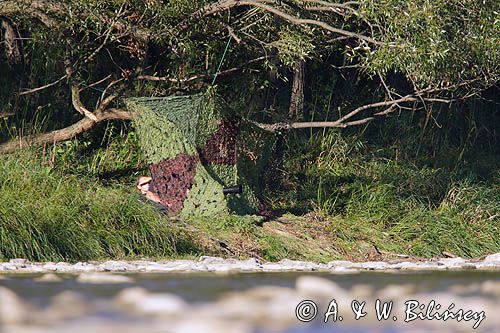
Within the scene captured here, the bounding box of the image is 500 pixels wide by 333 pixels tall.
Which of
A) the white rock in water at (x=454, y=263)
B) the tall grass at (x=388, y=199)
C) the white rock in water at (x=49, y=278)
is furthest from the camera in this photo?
the tall grass at (x=388, y=199)

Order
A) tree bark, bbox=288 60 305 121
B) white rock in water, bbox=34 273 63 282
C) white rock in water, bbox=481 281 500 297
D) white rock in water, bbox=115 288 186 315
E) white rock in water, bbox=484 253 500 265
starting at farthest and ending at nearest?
1. tree bark, bbox=288 60 305 121
2. white rock in water, bbox=484 253 500 265
3. white rock in water, bbox=34 273 63 282
4. white rock in water, bbox=481 281 500 297
5. white rock in water, bbox=115 288 186 315

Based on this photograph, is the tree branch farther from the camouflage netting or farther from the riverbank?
the riverbank

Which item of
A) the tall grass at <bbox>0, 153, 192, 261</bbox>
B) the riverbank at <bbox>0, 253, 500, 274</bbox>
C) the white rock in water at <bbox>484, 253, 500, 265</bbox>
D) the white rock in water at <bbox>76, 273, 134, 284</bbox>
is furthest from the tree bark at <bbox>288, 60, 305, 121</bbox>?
the white rock in water at <bbox>76, 273, 134, 284</bbox>

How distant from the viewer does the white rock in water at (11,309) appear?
5801mm

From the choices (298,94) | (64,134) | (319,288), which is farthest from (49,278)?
(298,94)

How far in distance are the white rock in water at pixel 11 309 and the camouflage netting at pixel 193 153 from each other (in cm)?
516

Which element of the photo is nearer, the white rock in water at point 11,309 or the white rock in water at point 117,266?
the white rock in water at point 11,309

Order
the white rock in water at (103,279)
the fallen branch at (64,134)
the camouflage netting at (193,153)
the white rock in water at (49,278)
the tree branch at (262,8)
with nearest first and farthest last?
the white rock in water at (103,279), the white rock in water at (49,278), the tree branch at (262,8), the camouflage netting at (193,153), the fallen branch at (64,134)

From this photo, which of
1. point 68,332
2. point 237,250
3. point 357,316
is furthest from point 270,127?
point 68,332

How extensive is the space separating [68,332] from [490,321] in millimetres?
2209

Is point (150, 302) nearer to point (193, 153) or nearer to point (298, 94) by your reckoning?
point (193, 153)

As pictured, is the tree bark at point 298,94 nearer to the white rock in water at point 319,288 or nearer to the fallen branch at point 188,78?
the fallen branch at point 188,78

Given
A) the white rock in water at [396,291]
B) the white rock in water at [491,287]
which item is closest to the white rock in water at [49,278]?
the white rock in water at [396,291]

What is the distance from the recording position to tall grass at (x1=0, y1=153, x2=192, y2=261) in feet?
32.7
